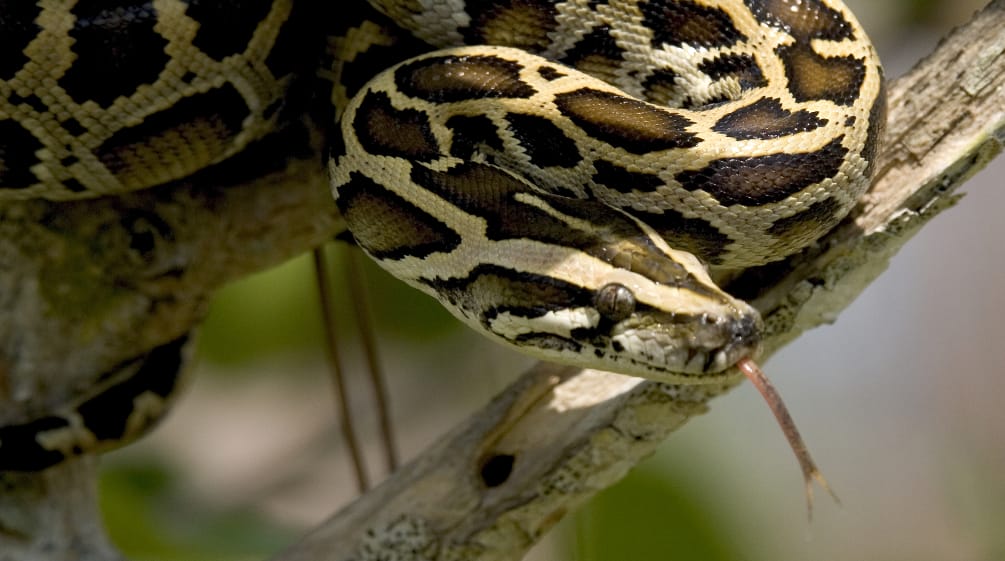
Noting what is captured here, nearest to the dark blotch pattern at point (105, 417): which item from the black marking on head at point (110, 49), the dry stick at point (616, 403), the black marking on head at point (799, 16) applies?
the dry stick at point (616, 403)

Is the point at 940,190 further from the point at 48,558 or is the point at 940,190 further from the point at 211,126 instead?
the point at 48,558

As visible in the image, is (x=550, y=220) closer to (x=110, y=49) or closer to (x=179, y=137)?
(x=179, y=137)

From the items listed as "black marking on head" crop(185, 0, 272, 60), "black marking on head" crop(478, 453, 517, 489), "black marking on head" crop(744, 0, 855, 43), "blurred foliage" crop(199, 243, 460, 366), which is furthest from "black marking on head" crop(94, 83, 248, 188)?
→ "blurred foliage" crop(199, 243, 460, 366)

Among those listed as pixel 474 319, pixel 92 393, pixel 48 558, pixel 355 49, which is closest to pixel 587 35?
pixel 355 49

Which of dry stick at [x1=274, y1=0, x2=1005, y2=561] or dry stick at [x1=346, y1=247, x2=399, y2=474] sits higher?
dry stick at [x1=274, y1=0, x2=1005, y2=561]

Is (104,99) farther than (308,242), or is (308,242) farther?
(308,242)

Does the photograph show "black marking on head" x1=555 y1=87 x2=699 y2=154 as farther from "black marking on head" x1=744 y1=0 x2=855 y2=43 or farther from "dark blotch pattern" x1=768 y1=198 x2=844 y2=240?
"black marking on head" x1=744 y1=0 x2=855 y2=43
